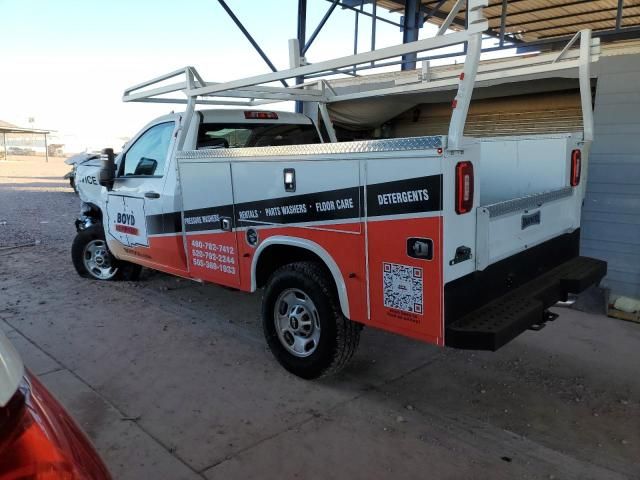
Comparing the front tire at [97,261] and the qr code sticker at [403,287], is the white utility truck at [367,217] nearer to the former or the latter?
the qr code sticker at [403,287]

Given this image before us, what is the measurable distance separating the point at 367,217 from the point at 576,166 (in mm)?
2006

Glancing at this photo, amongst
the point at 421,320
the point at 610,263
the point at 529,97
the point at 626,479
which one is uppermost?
the point at 529,97

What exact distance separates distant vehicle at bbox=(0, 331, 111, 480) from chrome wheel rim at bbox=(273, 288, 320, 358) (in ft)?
8.04

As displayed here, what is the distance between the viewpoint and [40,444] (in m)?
1.21

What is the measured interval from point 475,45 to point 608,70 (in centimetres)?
346

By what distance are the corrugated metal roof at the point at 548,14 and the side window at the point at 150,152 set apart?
228 inches

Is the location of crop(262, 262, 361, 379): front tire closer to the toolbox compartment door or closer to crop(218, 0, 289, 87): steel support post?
the toolbox compartment door

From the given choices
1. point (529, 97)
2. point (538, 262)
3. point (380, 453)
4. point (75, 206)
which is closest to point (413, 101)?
point (529, 97)

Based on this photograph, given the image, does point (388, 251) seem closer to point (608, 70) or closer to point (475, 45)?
point (475, 45)

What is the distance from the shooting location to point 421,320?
3105 millimetres

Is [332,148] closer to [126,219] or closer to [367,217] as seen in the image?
[367,217]

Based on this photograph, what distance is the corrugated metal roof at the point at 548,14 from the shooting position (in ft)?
29.1

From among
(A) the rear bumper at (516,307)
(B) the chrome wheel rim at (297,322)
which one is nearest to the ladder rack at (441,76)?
(A) the rear bumper at (516,307)

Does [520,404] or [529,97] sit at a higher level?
[529,97]
